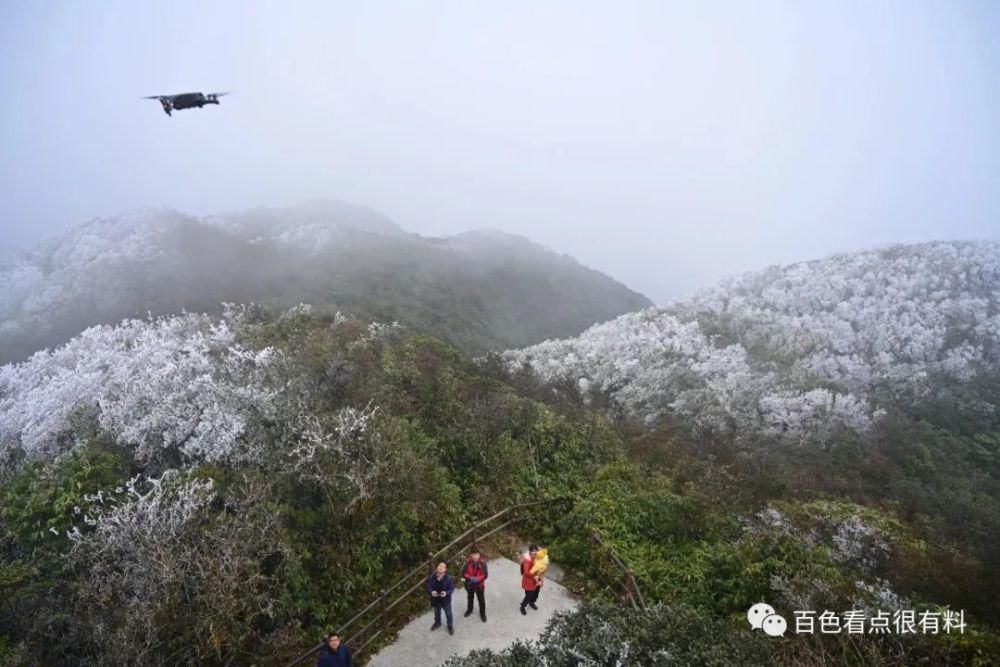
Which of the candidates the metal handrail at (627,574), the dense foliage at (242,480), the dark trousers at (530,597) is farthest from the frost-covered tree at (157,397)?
the metal handrail at (627,574)

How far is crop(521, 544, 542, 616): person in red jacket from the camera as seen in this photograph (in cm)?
1029

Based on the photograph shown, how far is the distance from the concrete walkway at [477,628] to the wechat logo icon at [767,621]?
3.45 m

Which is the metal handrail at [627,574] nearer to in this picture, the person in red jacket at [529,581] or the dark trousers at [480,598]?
the person in red jacket at [529,581]

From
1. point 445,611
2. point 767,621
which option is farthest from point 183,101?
point 767,621

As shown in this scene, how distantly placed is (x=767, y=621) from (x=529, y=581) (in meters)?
4.07

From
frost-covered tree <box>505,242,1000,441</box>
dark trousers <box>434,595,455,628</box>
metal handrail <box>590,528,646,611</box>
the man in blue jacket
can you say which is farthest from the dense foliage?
frost-covered tree <box>505,242,1000,441</box>

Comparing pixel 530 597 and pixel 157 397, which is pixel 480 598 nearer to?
pixel 530 597

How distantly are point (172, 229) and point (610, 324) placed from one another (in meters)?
49.6

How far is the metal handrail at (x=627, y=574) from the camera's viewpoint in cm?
1070

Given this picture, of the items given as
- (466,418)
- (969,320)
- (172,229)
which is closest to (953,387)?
(969,320)

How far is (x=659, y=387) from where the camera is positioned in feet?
92.0

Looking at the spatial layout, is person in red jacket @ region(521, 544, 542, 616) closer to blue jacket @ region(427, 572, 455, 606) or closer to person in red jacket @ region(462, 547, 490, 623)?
person in red jacket @ region(462, 547, 490, 623)

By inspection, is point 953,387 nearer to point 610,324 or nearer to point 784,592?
point 610,324

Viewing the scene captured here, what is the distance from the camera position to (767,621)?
361 inches
